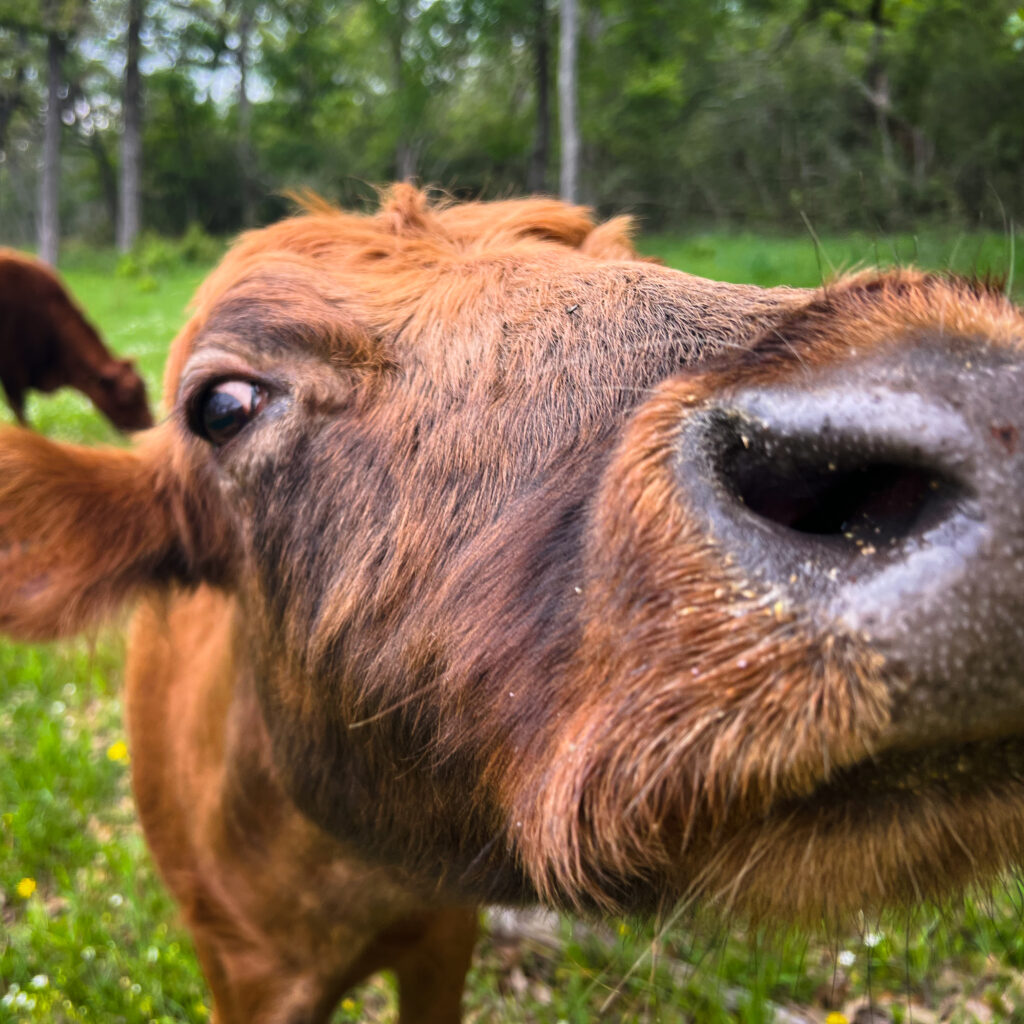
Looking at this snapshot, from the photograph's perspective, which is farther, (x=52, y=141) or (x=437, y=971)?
(x=52, y=141)

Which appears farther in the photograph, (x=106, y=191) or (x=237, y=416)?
(x=106, y=191)

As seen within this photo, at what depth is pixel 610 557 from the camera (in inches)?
44.3

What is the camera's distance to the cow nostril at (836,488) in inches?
37.1

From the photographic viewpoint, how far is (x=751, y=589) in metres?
0.99

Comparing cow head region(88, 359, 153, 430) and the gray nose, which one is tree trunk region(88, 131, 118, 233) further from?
the gray nose

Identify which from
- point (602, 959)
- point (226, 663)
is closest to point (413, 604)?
point (226, 663)

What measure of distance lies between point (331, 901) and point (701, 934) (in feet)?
3.91

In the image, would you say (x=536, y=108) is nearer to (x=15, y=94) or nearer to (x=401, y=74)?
(x=401, y=74)

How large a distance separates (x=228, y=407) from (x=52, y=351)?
510 cm

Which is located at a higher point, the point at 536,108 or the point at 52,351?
the point at 536,108

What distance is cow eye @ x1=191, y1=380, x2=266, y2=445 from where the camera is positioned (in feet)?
5.93

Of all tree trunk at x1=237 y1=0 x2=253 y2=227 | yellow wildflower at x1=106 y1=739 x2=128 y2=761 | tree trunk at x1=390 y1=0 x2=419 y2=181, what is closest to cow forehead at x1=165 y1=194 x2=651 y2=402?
yellow wildflower at x1=106 y1=739 x2=128 y2=761

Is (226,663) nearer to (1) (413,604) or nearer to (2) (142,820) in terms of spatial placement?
(2) (142,820)

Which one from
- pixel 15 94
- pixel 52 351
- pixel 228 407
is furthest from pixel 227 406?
pixel 15 94
